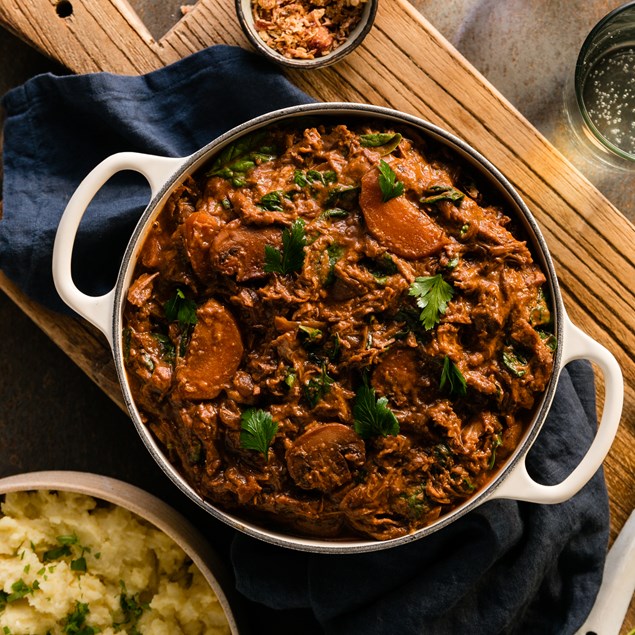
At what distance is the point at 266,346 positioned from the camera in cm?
Answer: 294

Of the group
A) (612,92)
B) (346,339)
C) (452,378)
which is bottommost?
(612,92)

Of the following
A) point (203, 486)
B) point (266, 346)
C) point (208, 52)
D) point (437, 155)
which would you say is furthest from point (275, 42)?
point (203, 486)

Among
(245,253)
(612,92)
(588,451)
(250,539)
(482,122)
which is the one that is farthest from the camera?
(612,92)

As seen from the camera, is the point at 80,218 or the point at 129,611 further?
the point at 129,611

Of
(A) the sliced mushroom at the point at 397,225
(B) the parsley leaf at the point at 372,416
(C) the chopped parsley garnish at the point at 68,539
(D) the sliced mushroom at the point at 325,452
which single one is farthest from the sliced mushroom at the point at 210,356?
(C) the chopped parsley garnish at the point at 68,539

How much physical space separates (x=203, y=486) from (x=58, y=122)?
81.7 inches

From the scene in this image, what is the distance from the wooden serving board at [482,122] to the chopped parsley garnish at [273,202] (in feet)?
3.47

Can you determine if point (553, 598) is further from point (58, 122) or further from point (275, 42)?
point (58, 122)

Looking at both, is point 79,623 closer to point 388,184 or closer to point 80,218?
point 80,218

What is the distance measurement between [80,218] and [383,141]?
1.30 metres

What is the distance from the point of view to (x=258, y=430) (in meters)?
2.87

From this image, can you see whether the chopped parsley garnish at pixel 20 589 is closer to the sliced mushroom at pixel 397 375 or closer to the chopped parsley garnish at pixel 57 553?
the chopped parsley garnish at pixel 57 553

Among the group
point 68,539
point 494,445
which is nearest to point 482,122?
point 494,445

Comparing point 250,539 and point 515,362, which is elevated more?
point 515,362
